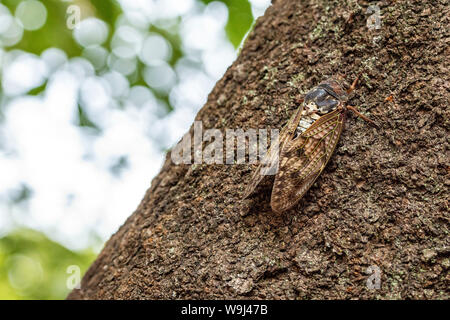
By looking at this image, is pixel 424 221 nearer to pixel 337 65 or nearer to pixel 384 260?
pixel 384 260

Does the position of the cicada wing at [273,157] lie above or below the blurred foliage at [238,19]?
below

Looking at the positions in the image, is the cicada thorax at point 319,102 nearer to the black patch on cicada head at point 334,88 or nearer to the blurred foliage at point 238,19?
the black patch on cicada head at point 334,88

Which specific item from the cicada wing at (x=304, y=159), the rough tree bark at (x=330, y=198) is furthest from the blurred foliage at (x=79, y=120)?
the cicada wing at (x=304, y=159)

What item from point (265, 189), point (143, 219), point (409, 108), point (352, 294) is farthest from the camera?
point (143, 219)

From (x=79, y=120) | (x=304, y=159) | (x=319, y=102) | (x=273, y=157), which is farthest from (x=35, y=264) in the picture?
(x=319, y=102)

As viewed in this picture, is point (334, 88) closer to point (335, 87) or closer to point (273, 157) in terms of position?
point (335, 87)

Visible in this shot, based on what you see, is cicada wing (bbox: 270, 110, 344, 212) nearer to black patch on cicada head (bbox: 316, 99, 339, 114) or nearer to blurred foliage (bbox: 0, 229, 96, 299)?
black patch on cicada head (bbox: 316, 99, 339, 114)
